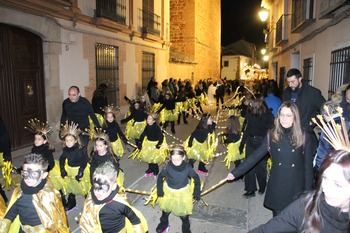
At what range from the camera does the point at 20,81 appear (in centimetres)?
810

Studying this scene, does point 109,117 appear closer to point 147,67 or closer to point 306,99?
point 306,99

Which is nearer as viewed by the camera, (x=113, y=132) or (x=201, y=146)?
(x=201, y=146)

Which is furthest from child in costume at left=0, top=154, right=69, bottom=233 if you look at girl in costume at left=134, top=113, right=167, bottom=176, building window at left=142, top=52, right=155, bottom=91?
building window at left=142, top=52, right=155, bottom=91

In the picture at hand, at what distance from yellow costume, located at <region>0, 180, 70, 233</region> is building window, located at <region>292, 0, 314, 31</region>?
9434mm

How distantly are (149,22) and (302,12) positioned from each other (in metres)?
7.71

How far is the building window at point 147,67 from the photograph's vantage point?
1559 cm

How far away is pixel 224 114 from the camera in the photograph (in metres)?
15.4

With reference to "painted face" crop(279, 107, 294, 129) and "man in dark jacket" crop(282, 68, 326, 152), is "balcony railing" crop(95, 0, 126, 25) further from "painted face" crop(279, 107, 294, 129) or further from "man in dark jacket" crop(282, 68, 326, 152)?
"painted face" crop(279, 107, 294, 129)

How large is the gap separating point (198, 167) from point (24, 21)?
18.2 ft

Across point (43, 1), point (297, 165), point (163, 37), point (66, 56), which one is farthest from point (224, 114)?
point (297, 165)

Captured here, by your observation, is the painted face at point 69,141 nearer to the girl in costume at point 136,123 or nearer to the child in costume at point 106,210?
the child in costume at point 106,210

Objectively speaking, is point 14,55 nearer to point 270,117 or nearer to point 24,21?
point 24,21

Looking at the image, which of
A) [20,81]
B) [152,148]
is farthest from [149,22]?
[152,148]

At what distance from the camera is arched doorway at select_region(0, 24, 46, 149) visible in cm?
767
